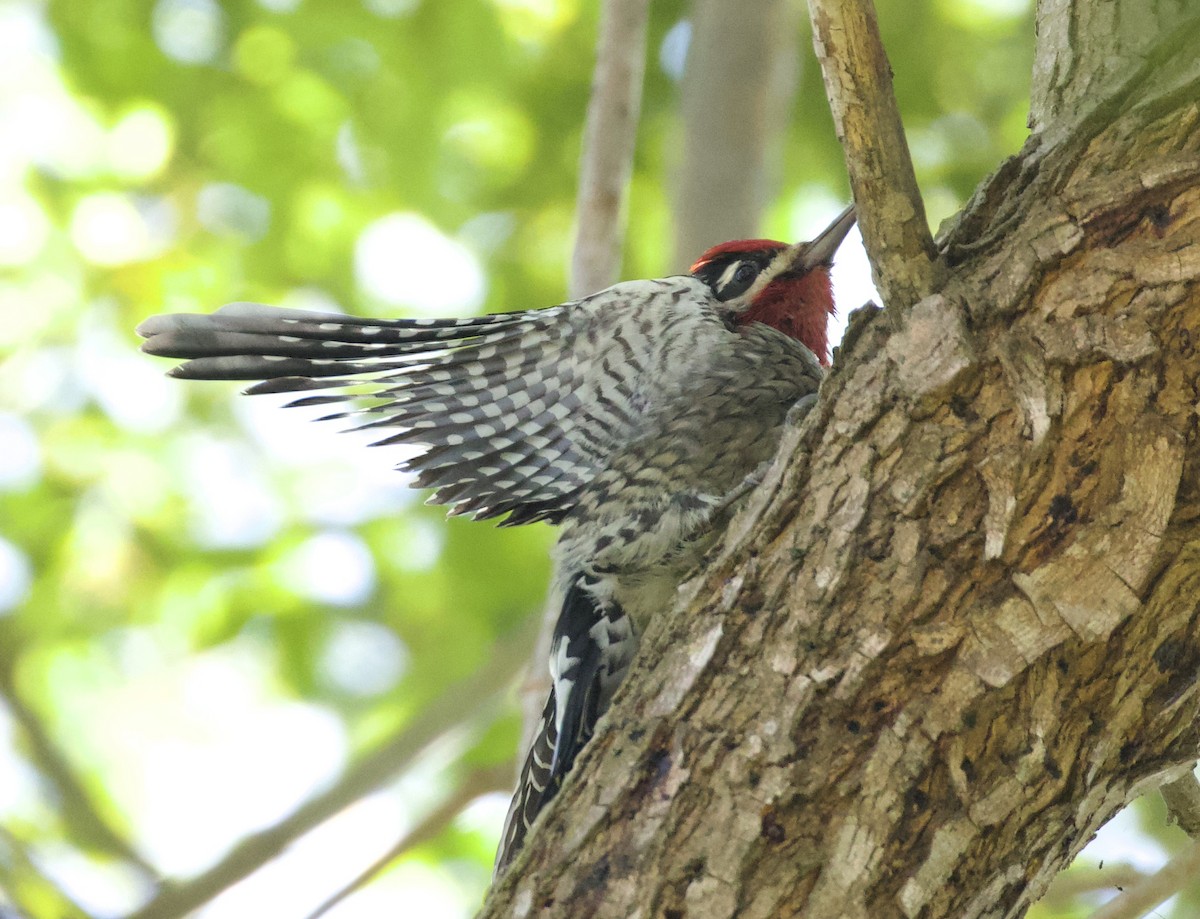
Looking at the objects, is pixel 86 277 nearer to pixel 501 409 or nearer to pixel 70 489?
pixel 70 489

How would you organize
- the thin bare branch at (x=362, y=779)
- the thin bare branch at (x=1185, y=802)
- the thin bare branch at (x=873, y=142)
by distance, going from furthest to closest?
the thin bare branch at (x=362, y=779), the thin bare branch at (x=1185, y=802), the thin bare branch at (x=873, y=142)

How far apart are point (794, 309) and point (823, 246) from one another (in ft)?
0.65

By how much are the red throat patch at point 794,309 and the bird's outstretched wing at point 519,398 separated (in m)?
0.29

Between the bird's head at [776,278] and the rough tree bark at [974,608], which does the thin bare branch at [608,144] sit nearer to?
the bird's head at [776,278]

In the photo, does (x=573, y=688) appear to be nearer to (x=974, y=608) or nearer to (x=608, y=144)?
(x=974, y=608)

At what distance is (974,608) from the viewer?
6.33 ft

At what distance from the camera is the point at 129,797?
18.4 ft

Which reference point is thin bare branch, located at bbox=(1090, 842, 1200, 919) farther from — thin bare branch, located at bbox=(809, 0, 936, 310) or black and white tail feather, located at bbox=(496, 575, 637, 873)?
thin bare branch, located at bbox=(809, 0, 936, 310)

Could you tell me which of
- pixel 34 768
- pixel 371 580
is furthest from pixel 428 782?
pixel 34 768

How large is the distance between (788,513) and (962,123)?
132 inches

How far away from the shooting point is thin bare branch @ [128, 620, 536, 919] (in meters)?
3.73

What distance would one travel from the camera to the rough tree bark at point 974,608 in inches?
74.7

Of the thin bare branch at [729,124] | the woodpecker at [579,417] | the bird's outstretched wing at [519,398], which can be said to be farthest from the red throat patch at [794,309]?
the thin bare branch at [729,124]

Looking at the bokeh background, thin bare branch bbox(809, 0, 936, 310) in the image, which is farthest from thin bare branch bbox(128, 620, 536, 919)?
thin bare branch bbox(809, 0, 936, 310)
